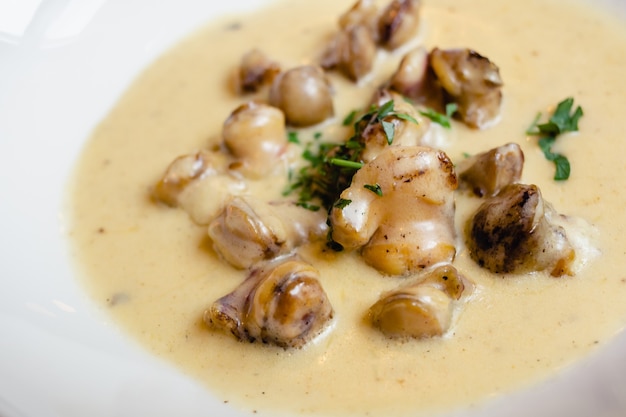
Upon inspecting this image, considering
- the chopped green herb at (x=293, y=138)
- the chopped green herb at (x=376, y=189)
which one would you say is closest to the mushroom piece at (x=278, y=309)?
the chopped green herb at (x=376, y=189)

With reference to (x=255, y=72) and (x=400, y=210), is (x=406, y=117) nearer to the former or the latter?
(x=400, y=210)

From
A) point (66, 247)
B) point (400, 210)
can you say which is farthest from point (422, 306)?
point (66, 247)

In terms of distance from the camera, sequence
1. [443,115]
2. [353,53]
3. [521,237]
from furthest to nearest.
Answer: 1. [353,53]
2. [443,115]
3. [521,237]

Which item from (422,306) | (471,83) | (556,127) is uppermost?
(471,83)

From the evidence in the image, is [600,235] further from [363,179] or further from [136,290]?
[136,290]

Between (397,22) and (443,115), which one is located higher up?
(397,22)

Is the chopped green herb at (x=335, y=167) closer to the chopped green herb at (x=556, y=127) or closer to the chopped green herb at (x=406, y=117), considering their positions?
the chopped green herb at (x=406, y=117)

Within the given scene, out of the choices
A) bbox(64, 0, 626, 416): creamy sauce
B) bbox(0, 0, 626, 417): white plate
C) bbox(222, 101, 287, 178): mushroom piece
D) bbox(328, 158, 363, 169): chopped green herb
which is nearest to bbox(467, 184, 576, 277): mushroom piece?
bbox(64, 0, 626, 416): creamy sauce

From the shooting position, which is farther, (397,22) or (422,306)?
(397,22)
